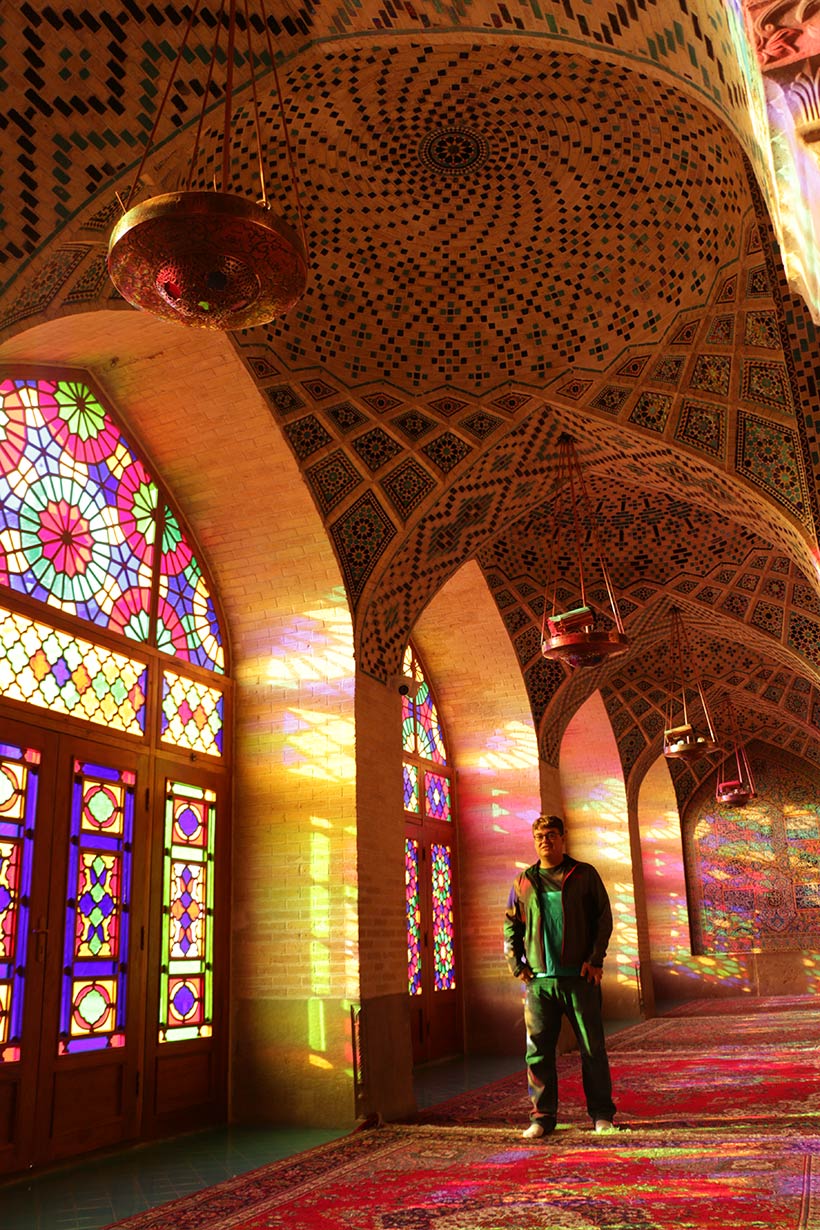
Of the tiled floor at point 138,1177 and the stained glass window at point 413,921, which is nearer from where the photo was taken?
the tiled floor at point 138,1177

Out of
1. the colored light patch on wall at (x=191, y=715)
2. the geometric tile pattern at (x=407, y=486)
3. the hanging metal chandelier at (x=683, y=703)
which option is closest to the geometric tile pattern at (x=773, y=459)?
the geometric tile pattern at (x=407, y=486)

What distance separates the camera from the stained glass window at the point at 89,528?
5691mm

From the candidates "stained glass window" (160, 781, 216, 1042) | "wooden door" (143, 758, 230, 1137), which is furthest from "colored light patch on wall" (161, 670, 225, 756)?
"stained glass window" (160, 781, 216, 1042)

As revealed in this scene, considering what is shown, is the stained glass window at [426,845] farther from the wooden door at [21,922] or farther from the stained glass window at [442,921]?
the wooden door at [21,922]

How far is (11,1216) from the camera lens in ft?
13.9

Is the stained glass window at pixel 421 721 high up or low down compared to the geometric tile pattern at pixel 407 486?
down

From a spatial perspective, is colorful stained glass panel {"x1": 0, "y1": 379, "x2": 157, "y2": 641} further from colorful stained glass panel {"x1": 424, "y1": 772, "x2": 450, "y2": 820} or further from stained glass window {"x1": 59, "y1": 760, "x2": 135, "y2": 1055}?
colorful stained glass panel {"x1": 424, "y1": 772, "x2": 450, "y2": 820}

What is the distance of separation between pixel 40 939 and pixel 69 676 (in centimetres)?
139

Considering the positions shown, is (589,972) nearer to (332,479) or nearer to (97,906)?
(97,906)

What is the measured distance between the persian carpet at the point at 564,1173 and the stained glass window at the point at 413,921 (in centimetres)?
229

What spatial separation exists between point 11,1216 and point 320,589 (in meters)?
4.09

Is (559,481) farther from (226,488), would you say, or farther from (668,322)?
(226,488)

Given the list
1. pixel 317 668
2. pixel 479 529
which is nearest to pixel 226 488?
pixel 317 668

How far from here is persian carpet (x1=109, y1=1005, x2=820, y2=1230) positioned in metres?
3.68
